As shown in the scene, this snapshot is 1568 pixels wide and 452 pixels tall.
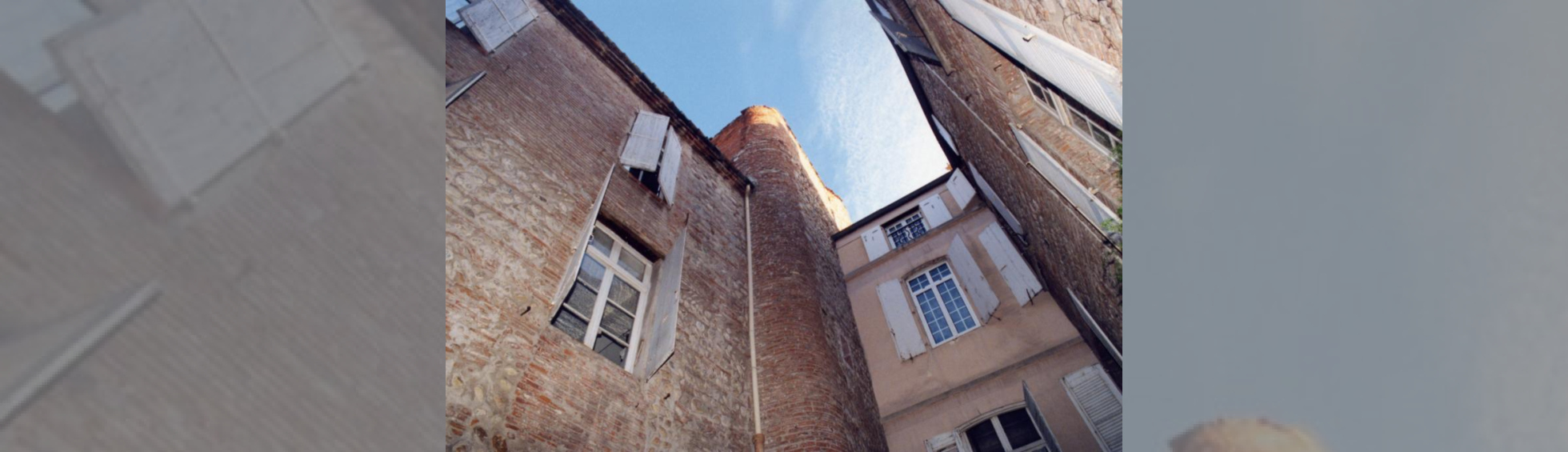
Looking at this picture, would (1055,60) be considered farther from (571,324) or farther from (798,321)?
(798,321)

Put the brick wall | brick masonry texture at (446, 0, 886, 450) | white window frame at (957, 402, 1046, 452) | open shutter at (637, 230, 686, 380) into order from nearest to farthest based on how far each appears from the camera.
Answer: the brick wall, brick masonry texture at (446, 0, 886, 450), open shutter at (637, 230, 686, 380), white window frame at (957, 402, 1046, 452)

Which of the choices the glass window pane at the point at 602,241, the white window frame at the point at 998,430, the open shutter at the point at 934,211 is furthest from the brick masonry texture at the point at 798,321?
the glass window pane at the point at 602,241

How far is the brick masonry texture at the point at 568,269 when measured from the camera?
4488 millimetres

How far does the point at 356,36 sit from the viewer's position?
1.06 m

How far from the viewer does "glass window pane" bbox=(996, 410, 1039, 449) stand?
8.58m

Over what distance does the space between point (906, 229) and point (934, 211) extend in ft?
2.41

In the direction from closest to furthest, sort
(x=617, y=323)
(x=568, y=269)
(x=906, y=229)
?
1. (x=568, y=269)
2. (x=617, y=323)
3. (x=906, y=229)

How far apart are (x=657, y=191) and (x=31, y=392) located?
7.35 m

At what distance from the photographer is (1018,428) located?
8758mm

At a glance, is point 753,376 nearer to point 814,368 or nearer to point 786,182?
point 814,368

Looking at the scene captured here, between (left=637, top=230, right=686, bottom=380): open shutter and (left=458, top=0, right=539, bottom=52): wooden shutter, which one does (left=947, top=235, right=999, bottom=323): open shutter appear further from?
(left=458, top=0, right=539, bottom=52): wooden shutter

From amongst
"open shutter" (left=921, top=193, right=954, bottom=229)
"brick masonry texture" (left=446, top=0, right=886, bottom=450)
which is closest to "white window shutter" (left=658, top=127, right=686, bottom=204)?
"brick masonry texture" (left=446, top=0, right=886, bottom=450)
